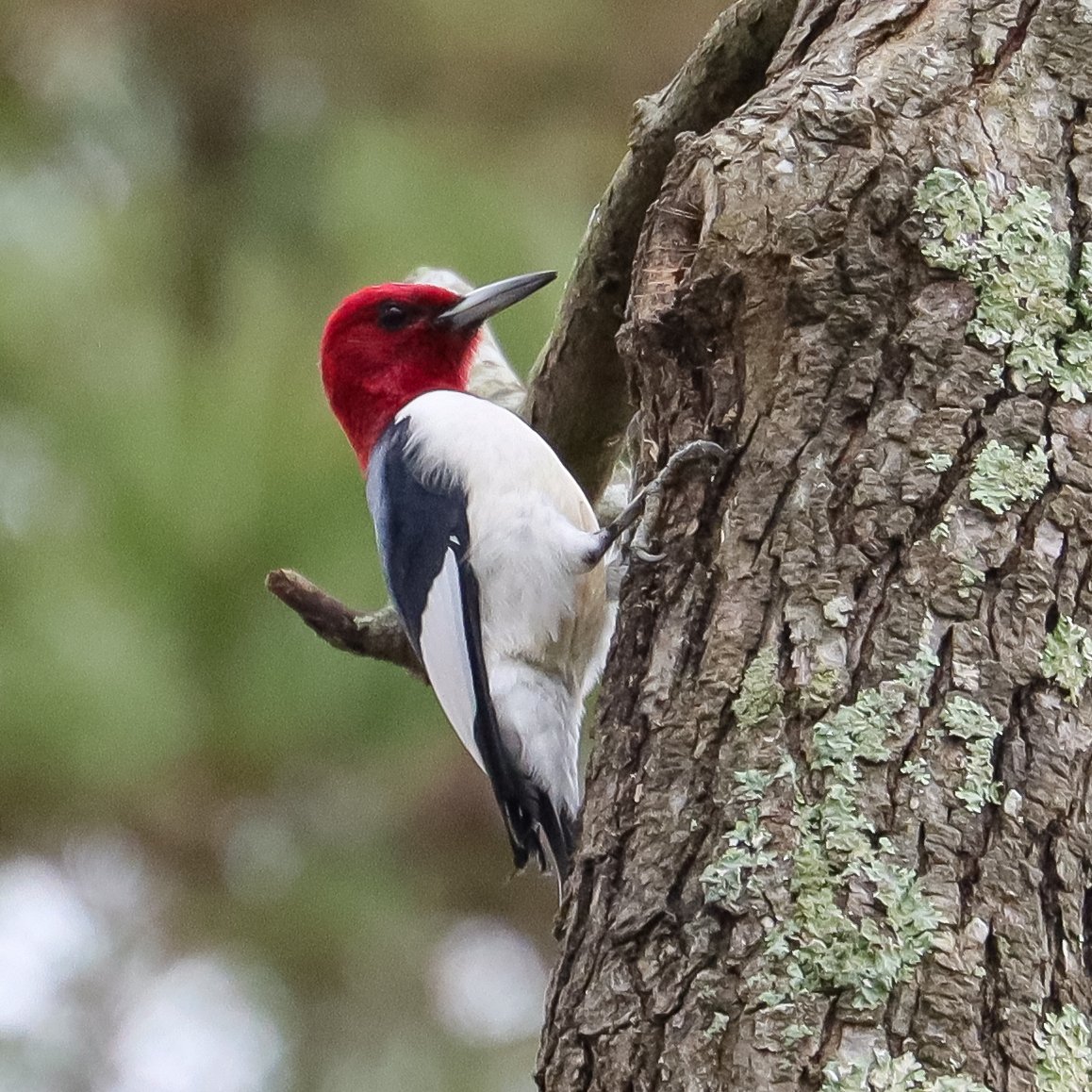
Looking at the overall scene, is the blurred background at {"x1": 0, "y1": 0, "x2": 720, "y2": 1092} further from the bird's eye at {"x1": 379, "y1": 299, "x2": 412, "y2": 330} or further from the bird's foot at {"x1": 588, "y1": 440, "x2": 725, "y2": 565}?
the bird's foot at {"x1": 588, "y1": 440, "x2": 725, "y2": 565}

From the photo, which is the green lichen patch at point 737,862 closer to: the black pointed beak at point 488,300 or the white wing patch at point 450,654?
the white wing patch at point 450,654

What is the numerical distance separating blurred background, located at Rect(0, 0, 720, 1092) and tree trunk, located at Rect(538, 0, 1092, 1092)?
4.11 feet

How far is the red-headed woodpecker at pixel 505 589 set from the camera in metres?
2.79

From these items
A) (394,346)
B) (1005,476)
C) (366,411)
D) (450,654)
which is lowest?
(1005,476)

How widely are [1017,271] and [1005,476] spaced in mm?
265

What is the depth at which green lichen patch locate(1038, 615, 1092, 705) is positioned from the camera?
1742mm

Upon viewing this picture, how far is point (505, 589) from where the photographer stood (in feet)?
9.64

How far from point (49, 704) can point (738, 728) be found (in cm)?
165

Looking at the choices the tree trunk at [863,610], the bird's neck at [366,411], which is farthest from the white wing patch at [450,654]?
the tree trunk at [863,610]

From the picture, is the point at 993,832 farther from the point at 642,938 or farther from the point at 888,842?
the point at 642,938

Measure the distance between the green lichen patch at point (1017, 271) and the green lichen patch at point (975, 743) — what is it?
15.7 inches

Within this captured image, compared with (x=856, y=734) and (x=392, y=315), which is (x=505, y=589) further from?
(x=856, y=734)

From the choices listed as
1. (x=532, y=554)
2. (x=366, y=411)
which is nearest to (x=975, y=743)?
(x=532, y=554)

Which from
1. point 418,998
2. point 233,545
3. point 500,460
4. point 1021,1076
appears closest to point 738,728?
point 1021,1076
